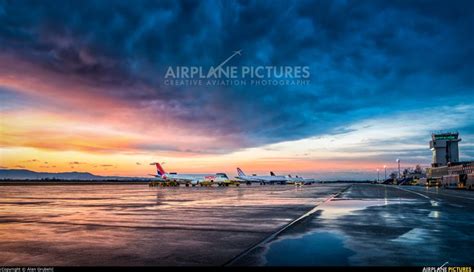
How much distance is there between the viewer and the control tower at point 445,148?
631 ft

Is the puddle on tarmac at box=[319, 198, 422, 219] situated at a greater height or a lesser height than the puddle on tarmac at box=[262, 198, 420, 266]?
lesser

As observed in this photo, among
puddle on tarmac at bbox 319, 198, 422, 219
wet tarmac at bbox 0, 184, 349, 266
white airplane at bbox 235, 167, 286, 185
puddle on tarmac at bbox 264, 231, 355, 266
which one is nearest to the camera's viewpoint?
puddle on tarmac at bbox 264, 231, 355, 266

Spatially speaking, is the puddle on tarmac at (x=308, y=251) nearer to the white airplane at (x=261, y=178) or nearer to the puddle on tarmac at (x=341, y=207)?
the puddle on tarmac at (x=341, y=207)

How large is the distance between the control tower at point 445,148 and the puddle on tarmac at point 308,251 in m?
203

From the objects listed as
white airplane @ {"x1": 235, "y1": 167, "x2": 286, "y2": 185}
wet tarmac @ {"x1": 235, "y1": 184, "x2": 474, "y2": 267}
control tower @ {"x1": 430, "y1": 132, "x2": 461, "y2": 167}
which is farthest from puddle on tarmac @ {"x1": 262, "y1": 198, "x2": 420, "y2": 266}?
control tower @ {"x1": 430, "y1": 132, "x2": 461, "y2": 167}

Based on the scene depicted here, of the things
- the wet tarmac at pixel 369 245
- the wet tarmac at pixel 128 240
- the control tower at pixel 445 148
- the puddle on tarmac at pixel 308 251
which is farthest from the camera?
the control tower at pixel 445 148

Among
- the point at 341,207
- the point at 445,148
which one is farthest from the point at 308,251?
the point at 445,148

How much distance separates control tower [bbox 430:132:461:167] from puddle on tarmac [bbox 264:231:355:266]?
7984 inches

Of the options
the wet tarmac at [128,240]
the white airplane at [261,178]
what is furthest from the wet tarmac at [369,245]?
the white airplane at [261,178]

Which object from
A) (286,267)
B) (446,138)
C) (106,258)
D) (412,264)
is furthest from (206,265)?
(446,138)

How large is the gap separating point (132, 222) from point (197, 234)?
5.01 metres

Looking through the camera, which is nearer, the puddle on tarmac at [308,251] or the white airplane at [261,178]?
the puddle on tarmac at [308,251]

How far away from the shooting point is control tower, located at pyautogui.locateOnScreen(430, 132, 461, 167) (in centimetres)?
19223

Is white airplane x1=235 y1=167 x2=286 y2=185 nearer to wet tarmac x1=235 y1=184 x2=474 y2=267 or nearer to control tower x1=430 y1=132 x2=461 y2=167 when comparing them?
control tower x1=430 y1=132 x2=461 y2=167
